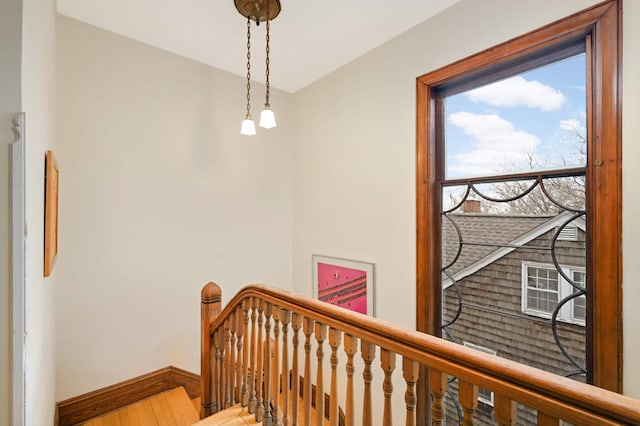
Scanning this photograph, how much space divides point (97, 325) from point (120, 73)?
6.30 ft

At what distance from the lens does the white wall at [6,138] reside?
887mm

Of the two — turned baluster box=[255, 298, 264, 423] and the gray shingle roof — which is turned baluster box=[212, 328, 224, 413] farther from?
the gray shingle roof

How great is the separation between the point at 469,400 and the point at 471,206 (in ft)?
4.57

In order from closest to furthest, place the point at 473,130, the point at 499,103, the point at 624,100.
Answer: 1. the point at 624,100
2. the point at 499,103
3. the point at 473,130

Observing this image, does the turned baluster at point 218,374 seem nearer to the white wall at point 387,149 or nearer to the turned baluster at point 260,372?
the turned baluster at point 260,372

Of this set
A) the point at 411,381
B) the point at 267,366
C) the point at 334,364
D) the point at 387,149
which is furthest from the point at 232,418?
the point at 387,149

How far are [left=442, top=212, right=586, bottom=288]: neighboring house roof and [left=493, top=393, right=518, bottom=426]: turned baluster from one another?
4.01 ft

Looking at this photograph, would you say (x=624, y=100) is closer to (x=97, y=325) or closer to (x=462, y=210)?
(x=462, y=210)

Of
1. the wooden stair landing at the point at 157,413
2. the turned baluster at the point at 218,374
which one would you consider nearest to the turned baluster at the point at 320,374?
the turned baluster at the point at 218,374

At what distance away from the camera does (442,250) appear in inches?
82.4

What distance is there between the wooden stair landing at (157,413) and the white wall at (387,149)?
1415 millimetres

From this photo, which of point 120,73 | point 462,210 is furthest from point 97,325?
point 462,210

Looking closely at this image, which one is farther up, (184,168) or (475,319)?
(184,168)

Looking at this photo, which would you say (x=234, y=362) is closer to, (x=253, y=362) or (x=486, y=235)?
(x=253, y=362)
